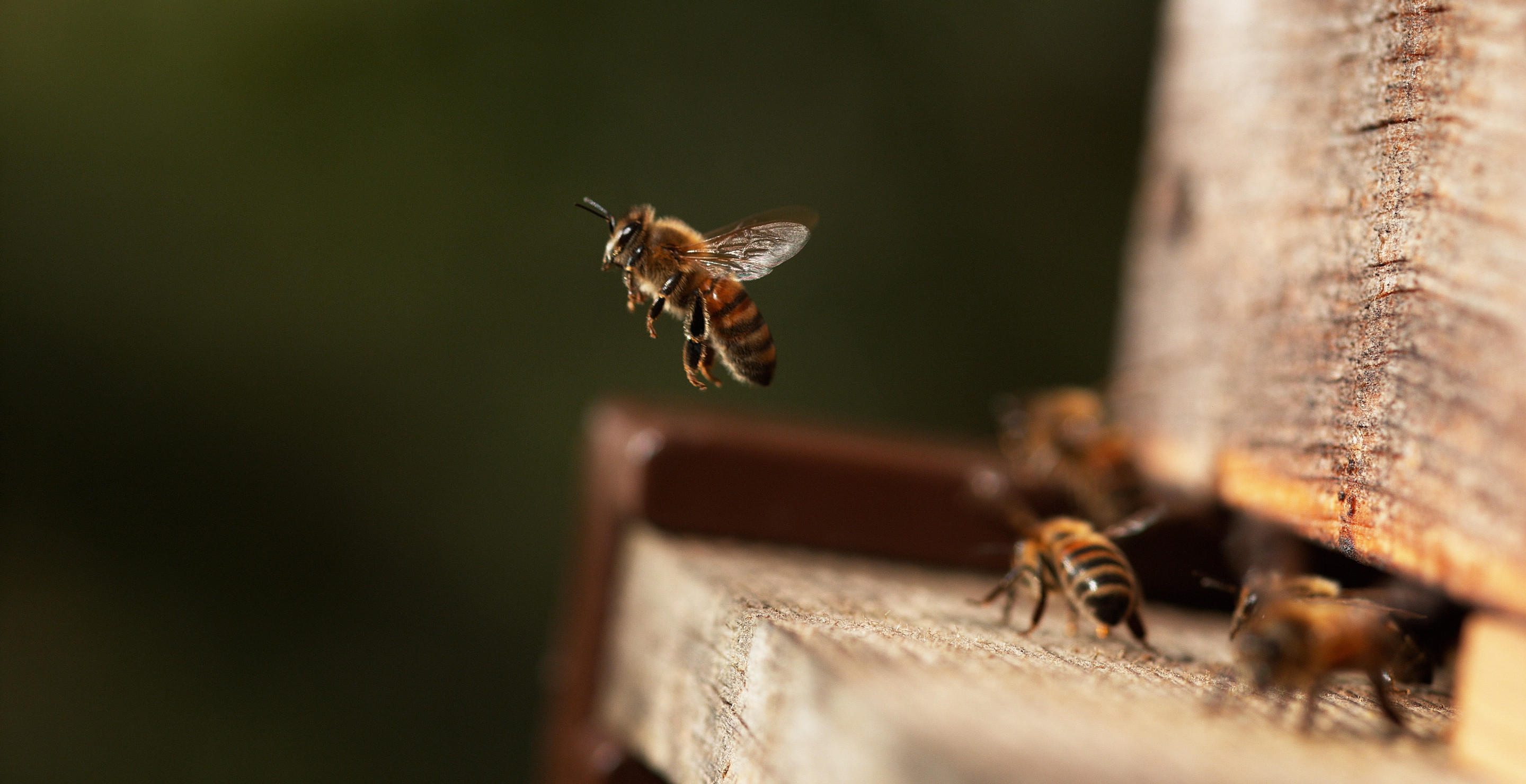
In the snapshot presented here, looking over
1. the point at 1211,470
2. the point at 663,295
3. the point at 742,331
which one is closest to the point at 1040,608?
the point at 1211,470

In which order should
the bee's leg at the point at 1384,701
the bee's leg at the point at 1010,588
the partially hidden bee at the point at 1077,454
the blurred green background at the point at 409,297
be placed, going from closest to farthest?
the bee's leg at the point at 1384,701 → the bee's leg at the point at 1010,588 → the partially hidden bee at the point at 1077,454 → the blurred green background at the point at 409,297

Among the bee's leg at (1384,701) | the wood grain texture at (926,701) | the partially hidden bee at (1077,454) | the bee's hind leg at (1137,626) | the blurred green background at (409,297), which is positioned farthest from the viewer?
the blurred green background at (409,297)

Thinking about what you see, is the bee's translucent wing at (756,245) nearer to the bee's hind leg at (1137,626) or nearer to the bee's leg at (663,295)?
the bee's leg at (663,295)

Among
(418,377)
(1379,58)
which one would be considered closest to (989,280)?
(418,377)

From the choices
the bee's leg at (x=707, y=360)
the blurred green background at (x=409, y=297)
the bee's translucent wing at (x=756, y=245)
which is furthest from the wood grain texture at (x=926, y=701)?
the blurred green background at (x=409, y=297)

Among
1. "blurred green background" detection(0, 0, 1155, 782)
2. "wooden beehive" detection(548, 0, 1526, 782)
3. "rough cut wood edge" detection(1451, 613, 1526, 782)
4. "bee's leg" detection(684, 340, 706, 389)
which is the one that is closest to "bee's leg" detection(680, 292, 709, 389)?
"bee's leg" detection(684, 340, 706, 389)

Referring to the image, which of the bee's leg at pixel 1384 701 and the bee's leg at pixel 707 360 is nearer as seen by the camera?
the bee's leg at pixel 1384 701

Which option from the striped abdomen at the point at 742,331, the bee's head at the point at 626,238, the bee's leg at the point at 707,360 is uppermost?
the bee's head at the point at 626,238

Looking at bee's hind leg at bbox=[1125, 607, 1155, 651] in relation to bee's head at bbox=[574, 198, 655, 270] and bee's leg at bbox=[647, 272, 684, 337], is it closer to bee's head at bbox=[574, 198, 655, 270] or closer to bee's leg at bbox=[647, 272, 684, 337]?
bee's leg at bbox=[647, 272, 684, 337]
